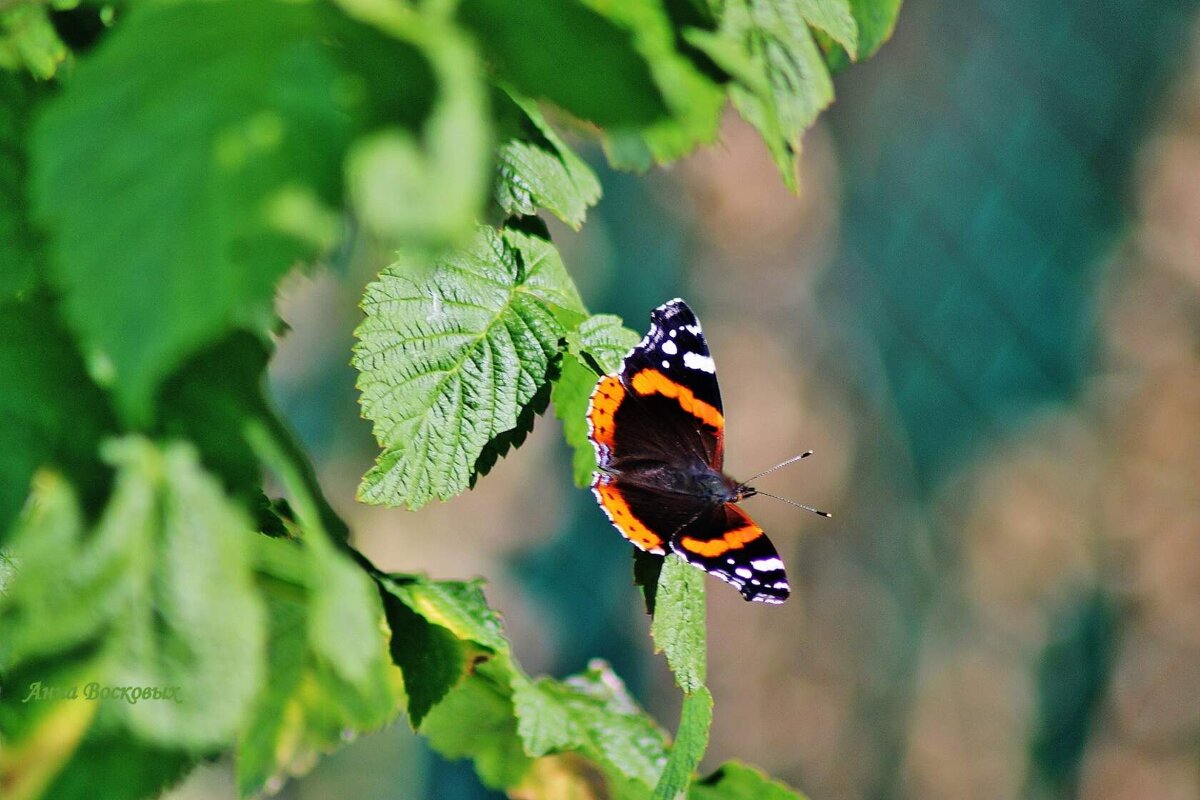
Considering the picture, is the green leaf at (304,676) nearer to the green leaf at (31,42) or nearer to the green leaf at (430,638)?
the green leaf at (430,638)

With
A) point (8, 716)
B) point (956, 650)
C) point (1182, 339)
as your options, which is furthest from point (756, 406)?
point (8, 716)

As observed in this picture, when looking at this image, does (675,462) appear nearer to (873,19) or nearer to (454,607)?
(454,607)

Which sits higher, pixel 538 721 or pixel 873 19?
pixel 873 19

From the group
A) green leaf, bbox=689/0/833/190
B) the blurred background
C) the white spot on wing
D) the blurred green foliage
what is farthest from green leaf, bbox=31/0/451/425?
the blurred background

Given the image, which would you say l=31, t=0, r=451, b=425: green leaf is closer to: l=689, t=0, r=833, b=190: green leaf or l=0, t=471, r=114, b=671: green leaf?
l=0, t=471, r=114, b=671: green leaf

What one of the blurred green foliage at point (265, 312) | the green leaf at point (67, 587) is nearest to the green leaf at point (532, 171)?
the blurred green foliage at point (265, 312)

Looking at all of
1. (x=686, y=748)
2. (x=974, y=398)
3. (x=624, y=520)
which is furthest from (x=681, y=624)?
(x=974, y=398)
